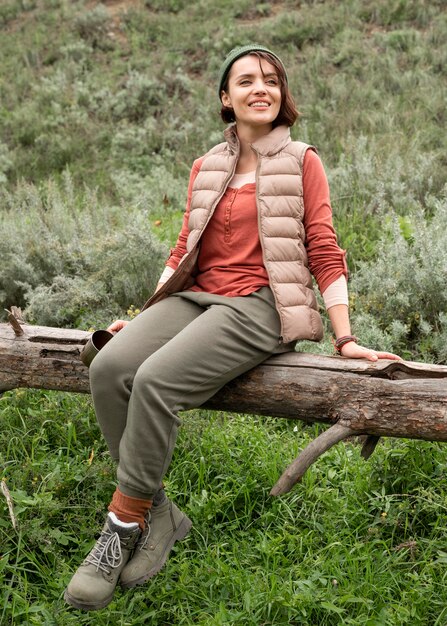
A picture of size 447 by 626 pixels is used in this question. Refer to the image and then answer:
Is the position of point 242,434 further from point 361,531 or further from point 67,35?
point 67,35

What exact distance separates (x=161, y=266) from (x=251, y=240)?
234 cm

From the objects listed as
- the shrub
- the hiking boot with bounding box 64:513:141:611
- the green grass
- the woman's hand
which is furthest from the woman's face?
the shrub

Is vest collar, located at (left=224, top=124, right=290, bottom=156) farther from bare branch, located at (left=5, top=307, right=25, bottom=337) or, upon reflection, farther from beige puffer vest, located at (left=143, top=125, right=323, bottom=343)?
bare branch, located at (left=5, top=307, right=25, bottom=337)

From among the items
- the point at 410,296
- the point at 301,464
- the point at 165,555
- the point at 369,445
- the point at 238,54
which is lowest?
the point at 410,296

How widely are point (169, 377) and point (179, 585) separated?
925mm

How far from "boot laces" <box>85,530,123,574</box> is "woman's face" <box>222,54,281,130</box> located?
1.96 m

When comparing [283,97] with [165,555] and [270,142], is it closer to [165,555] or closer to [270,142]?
[270,142]

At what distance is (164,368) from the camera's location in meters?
2.87

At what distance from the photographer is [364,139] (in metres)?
7.07

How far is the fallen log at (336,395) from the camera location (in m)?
2.84

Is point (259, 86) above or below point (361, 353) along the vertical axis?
above

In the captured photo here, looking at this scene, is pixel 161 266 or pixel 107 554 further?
pixel 161 266

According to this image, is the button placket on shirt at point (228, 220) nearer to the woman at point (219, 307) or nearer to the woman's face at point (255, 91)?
the woman at point (219, 307)

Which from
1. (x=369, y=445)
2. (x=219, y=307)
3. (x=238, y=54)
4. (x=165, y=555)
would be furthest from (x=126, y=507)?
(x=238, y=54)
